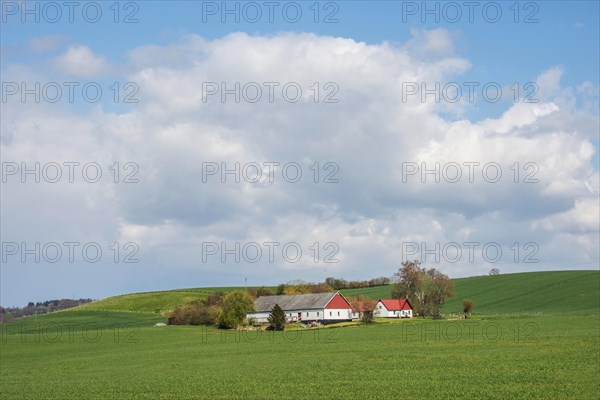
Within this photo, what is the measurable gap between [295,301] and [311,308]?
4922 mm

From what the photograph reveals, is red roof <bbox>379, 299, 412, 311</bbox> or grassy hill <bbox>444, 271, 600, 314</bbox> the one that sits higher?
grassy hill <bbox>444, 271, 600, 314</bbox>

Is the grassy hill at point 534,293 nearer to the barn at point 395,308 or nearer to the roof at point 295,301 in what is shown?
the barn at point 395,308

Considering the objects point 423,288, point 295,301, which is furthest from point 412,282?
point 295,301

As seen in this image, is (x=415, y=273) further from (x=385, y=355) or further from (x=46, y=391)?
(x=46, y=391)

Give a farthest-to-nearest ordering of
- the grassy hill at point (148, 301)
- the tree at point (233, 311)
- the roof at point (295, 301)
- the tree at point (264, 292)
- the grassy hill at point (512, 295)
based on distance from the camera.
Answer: the grassy hill at point (148, 301) → the tree at point (264, 292) → the roof at point (295, 301) → the grassy hill at point (512, 295) → the tree at point (233, 311)

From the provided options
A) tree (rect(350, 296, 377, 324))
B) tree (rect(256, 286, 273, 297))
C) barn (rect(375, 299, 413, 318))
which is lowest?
barn (rect(375, 299, 413, 318))

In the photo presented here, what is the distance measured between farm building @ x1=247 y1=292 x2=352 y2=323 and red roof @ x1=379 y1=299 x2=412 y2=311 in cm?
1156

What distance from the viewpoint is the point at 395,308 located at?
13200cm

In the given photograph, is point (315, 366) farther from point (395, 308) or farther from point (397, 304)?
point (397, 304)

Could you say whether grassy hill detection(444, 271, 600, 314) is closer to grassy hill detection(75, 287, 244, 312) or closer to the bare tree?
the bare tree

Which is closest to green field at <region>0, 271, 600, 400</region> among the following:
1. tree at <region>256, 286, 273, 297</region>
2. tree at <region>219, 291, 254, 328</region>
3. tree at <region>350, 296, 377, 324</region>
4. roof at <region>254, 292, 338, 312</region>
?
tree at <region>219, 291, 254, 328</region>

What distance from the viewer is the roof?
121 meters

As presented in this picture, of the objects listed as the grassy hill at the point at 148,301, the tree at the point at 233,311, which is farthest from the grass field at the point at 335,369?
the grassy hill at the point at 148,301

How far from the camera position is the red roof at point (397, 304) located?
433 ft
